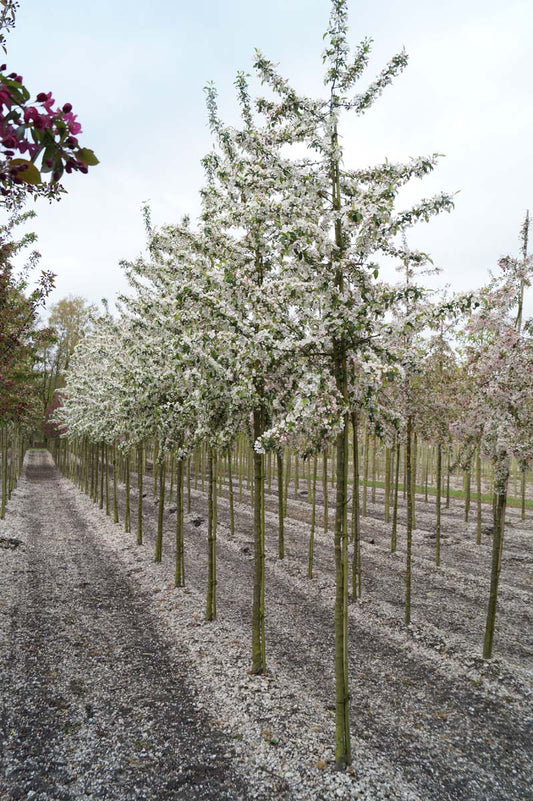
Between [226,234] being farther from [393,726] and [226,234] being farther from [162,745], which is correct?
[393,726]

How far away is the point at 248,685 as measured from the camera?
7.47 metres

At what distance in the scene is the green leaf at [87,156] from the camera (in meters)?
1.80

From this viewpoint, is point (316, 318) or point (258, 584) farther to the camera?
point (258, 584)

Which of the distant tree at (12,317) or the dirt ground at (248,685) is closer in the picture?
the dirt ground at (248,685)

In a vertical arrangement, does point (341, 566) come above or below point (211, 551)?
above

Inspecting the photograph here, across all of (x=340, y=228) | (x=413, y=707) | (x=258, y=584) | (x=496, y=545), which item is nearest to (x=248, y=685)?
(x=258, y=584)

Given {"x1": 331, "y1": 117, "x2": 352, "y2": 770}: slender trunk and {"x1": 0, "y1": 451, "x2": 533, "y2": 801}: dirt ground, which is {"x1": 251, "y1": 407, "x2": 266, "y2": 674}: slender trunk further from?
{"x1": 331, "y1": 117, "x2": 352, "y2": 770}: slender trunk

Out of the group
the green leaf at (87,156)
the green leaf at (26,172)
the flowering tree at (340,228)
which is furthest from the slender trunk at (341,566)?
the green leaf at (26,172)

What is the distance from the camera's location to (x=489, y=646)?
8.68 metres

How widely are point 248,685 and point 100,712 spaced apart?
232cm

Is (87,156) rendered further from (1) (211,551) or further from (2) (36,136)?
(1) (211,551)

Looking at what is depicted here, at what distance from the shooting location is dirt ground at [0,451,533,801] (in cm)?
551

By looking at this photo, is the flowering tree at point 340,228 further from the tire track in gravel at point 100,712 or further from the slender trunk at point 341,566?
the tire track in gravel at point 100,712

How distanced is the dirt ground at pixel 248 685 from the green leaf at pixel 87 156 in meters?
6.46
